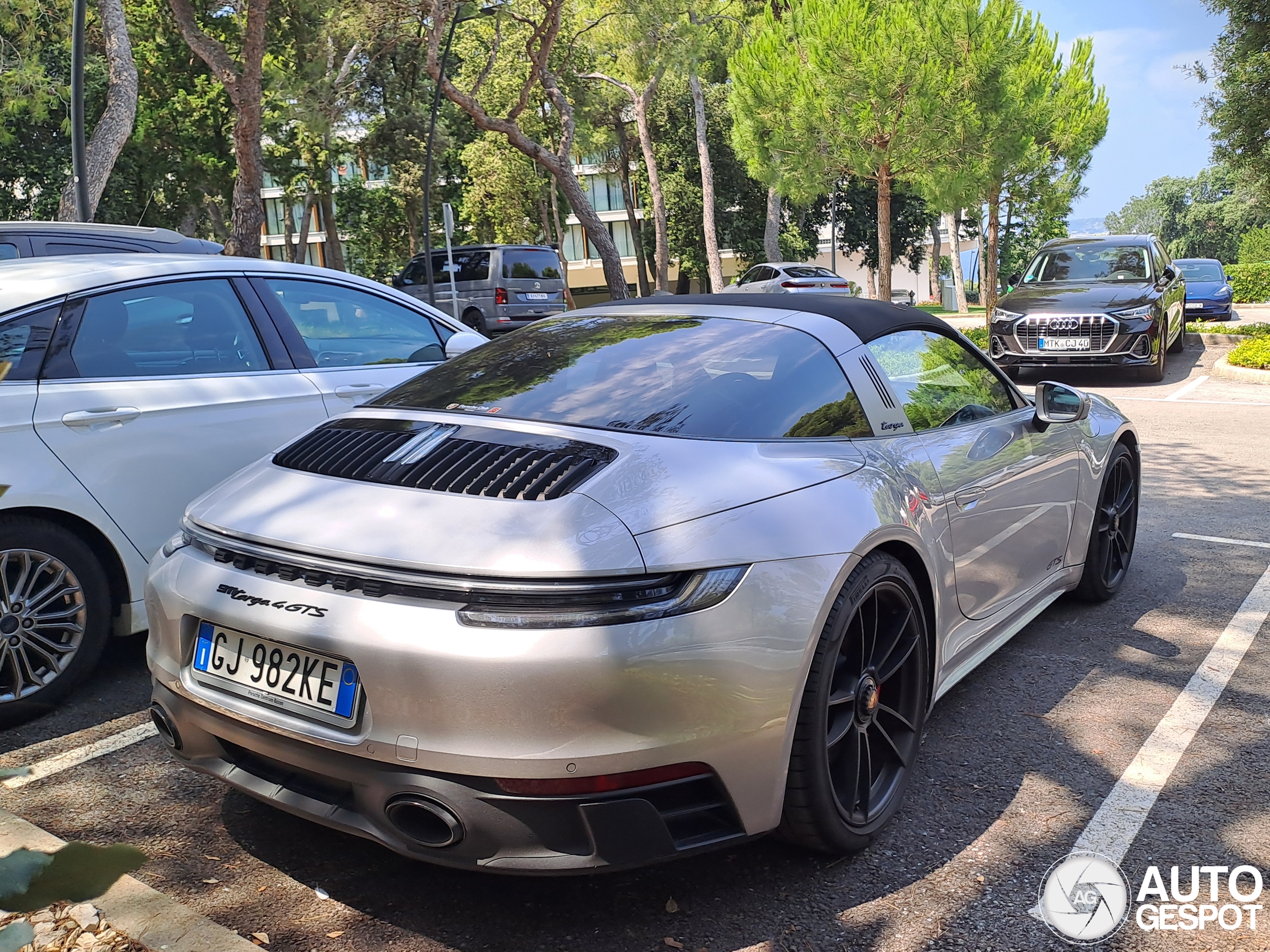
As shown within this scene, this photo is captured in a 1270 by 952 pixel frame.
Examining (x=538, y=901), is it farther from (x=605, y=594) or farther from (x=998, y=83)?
(x=998, y=83)

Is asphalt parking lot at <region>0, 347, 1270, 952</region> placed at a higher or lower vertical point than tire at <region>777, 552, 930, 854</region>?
lower

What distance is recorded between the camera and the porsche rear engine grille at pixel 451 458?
8.09 ft

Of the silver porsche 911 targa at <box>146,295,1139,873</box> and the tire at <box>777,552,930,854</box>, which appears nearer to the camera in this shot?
the silver porsche 911 targa at <box>146,295,1139,873</box>

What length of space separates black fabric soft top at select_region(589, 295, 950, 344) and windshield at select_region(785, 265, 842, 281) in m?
21.4

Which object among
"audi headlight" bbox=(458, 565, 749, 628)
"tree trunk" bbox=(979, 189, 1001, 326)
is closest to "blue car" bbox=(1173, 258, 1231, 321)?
"tree trunk" bbox=(979, 189, 1001, 326)

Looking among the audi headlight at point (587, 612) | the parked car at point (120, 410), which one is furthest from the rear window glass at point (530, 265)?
the audi headlight at point (587, 612)

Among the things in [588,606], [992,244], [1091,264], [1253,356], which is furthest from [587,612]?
[992,244]

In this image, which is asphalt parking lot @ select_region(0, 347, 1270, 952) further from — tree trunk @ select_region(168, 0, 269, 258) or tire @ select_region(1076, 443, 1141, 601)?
tree trunk @ select_region(168, 0, 269, 258)

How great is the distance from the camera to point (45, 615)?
3.61 m

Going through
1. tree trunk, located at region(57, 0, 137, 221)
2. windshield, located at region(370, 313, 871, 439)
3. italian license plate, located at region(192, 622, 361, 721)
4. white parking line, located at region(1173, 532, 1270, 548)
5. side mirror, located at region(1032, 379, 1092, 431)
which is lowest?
white parking line, located at region(1173, 532, 1270, 548)

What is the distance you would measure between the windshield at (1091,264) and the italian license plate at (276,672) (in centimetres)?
1326

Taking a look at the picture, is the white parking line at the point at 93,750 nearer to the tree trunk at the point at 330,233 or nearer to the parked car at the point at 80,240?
the parked car at the point at 80,240

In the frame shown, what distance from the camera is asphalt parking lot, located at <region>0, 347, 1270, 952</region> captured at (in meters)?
2.47

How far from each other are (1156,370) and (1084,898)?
1194 centimetres
